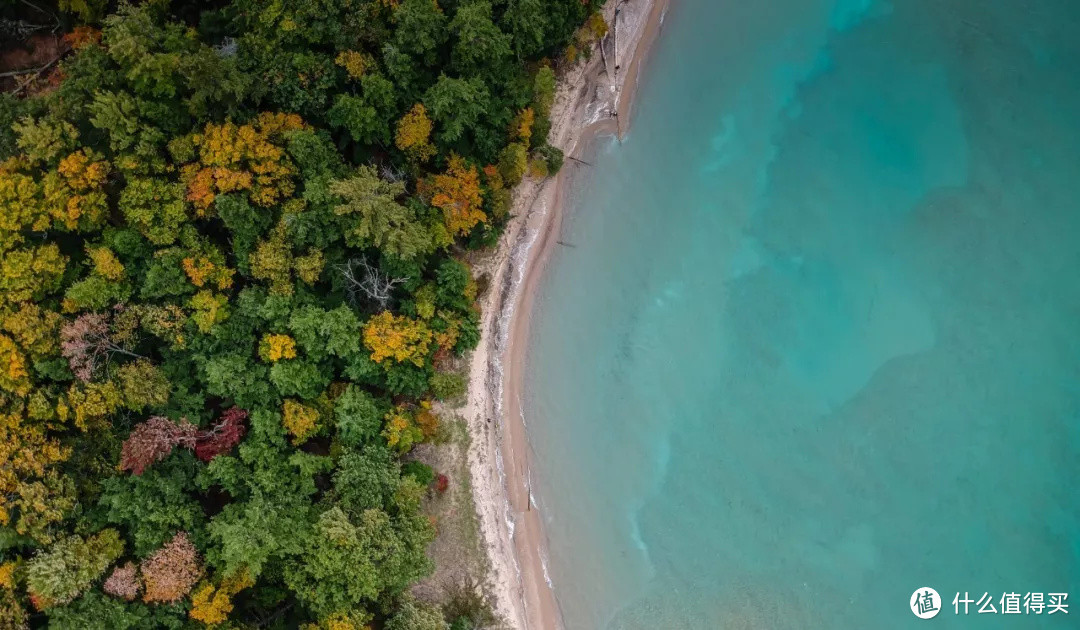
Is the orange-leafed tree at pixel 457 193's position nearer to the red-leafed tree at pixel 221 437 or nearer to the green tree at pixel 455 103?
the green tree at pixel 455 103

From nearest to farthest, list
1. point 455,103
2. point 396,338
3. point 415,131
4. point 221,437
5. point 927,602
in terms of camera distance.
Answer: point 221,437
point 455,103
point 396,338
point 415,131
point 927,602

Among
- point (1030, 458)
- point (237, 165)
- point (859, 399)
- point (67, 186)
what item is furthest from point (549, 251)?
point (1030, 458)

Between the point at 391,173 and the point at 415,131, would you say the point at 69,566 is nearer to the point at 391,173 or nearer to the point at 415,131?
the point at 391,173

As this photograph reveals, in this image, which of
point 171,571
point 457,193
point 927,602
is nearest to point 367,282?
point 457,193

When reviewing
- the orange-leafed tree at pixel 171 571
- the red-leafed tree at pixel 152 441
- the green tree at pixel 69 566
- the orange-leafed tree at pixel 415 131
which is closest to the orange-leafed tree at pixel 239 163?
the orange-leafed tree at pixel 415 131

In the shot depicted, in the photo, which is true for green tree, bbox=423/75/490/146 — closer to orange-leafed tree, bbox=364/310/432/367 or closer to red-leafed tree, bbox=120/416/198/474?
orange-leafed tree, bbox=364/310/432/367

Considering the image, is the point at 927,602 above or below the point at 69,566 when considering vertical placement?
below

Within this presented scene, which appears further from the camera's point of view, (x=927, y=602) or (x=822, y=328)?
(x=822, y=328)
